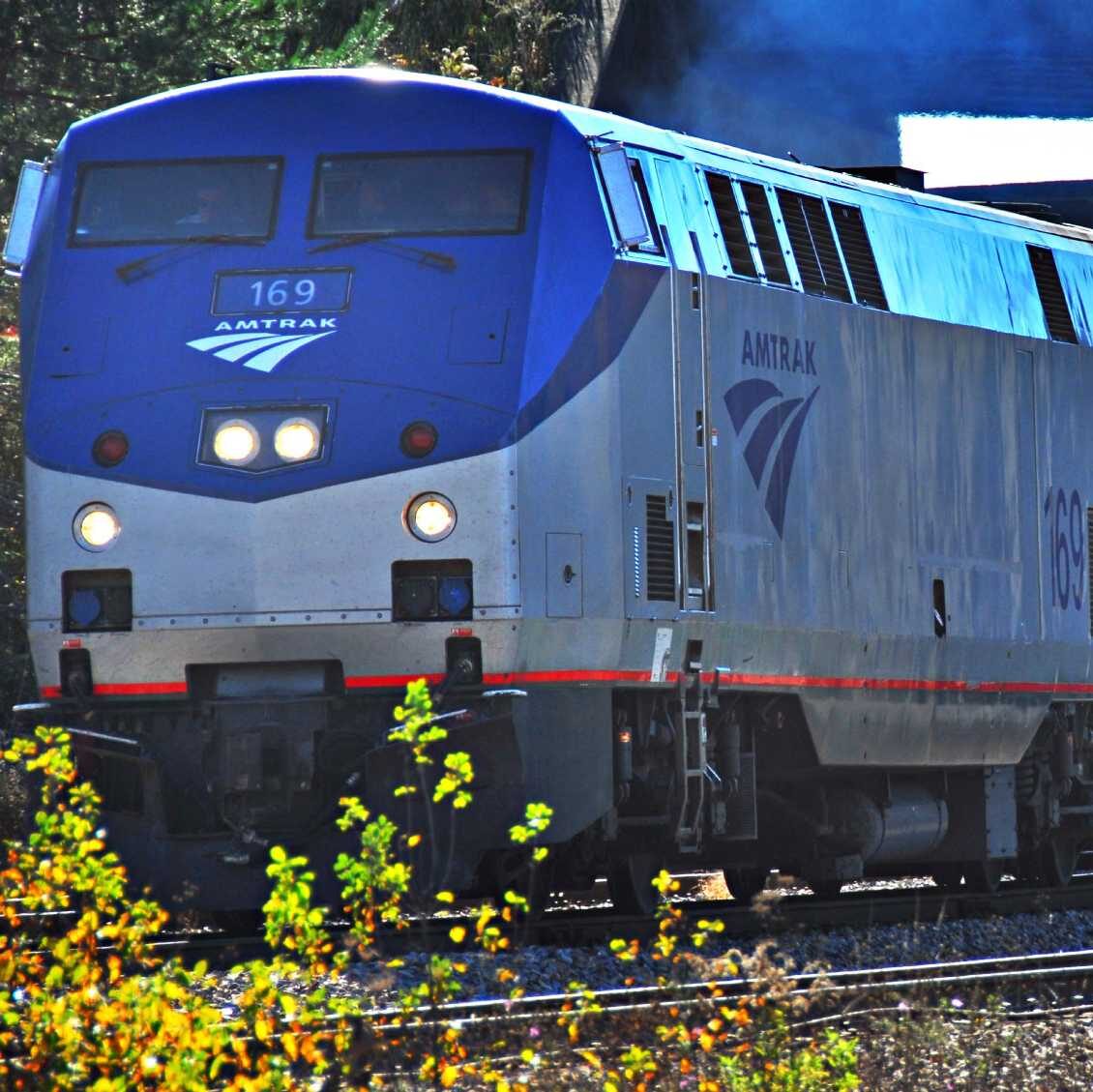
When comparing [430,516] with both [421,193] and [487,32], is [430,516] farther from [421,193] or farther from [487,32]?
[487,32]

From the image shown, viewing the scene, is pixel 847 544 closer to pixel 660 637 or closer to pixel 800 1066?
pixel 660 637

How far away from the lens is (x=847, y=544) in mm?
13484

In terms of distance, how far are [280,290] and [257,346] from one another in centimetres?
32

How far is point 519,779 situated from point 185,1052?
13.9 ft

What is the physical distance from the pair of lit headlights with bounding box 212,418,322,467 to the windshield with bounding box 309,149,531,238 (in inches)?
39.4

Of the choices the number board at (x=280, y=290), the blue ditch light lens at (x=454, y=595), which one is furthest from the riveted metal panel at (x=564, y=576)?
the number board at (x=280, y=290)

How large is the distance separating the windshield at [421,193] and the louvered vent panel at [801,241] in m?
2.12

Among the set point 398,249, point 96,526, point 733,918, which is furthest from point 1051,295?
point 96,526

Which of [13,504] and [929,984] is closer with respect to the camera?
[929,984]

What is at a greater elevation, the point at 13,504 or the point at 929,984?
the point at 13,504

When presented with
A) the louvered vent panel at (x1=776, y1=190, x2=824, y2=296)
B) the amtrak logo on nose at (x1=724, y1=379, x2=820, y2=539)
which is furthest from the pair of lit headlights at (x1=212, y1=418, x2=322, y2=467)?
the louvered vent panel at (x1=776, y1=190, x2=824, y2=296)

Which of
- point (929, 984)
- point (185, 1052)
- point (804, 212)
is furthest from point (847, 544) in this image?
point (185, 1052)

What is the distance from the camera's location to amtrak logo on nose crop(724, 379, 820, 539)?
41.4 ft

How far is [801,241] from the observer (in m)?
13.3
